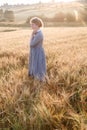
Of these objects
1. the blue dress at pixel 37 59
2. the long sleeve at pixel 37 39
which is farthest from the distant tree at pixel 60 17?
the long sleeve at pixel 37 39

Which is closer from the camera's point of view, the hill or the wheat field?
the wheat field

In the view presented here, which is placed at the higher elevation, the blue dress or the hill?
the blue dress

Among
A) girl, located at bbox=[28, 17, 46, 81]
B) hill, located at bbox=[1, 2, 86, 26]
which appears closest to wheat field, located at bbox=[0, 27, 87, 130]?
girl, located at bbox=[28, 17, 46, 81]

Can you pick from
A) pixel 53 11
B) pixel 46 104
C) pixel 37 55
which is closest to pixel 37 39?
pixel 37 55

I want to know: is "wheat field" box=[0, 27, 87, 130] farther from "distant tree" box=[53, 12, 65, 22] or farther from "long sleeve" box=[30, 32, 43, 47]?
"distant tree" box=[53, 12, 65, 22]

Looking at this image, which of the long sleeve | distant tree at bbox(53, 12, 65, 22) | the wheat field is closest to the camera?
the wheat field

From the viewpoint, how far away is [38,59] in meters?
6.58

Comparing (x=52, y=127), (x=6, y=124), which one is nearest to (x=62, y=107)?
(x=52, y=127)

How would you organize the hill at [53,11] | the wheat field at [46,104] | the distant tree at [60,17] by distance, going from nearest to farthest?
the wheat field at [46,104]
the distant tree at [60,17]
the hill at [53,11]

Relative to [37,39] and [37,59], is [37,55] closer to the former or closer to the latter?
[37,59]

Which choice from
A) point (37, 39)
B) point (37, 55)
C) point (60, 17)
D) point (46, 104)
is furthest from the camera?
point (60, 17)

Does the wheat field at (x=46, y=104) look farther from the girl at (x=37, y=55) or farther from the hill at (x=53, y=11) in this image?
the hill at (x=53, y=11)

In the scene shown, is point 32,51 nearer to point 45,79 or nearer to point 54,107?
point 45,79

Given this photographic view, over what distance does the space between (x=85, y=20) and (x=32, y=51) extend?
2140 inches
